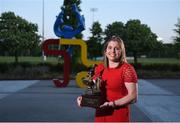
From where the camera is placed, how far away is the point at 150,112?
444 inches

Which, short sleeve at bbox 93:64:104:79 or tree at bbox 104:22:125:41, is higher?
tree at bbox 104:22:125:41

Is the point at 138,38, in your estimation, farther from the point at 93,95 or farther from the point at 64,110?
the point at 93,95

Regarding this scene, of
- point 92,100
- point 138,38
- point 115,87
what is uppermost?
point 138,38

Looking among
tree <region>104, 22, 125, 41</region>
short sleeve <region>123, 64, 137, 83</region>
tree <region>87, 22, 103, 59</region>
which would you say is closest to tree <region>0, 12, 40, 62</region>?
tree <region>87, 22, 103, 59</region>

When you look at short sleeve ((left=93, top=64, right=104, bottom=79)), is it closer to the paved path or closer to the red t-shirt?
the red t-shirt

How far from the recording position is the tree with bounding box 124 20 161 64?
3938 centimetres

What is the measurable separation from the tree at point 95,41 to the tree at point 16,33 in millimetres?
4812

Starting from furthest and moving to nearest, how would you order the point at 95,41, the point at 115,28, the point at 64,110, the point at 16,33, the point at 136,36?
the point at 115,28 → the point at 95,41 → the point at 136,36 → the point at 16,33 → the point at 64,110

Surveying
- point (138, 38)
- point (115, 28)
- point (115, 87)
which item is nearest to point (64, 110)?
point (115, 87)

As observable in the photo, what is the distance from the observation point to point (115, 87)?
4.05m

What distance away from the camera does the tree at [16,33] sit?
120 feet

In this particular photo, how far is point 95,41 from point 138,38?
12.8 feet

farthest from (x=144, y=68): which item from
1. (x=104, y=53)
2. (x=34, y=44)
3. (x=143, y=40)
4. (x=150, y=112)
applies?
(x=104, y=53)

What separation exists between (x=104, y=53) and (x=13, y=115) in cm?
667
